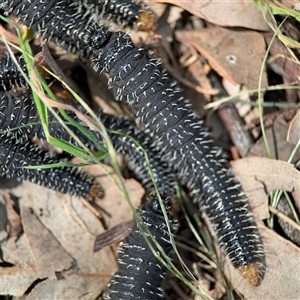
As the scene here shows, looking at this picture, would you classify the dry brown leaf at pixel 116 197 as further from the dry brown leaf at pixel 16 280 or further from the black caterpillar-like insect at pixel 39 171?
the dry brown leaf at pixel 16 280

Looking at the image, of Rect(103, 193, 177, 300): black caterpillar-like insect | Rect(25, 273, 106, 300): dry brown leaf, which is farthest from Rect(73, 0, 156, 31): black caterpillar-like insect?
Rect(25, 273, 106, 300): dry brown leaf

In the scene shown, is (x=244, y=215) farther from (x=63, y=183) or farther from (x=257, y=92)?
(x=63, y=183)

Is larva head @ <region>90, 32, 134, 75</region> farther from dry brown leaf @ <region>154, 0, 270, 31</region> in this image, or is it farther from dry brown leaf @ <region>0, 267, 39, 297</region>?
dry brown leaf @ <region>0, 267, 39, 297</region>

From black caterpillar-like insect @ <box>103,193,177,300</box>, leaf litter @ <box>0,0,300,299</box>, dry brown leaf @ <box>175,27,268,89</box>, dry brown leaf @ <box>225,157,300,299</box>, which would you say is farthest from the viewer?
dry brown leaf @ <box>175,27,268,89</box>

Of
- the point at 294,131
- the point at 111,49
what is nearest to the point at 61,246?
the point at 111,49

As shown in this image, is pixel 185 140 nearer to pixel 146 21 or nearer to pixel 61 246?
pixel 146 21

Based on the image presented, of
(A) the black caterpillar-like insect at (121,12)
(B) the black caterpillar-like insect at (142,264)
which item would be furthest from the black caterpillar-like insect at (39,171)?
(A) the black caterpillar-like insect at (121,12)
